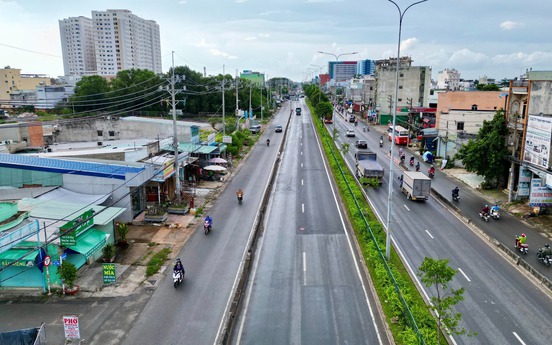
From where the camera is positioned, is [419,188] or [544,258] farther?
[419,188]

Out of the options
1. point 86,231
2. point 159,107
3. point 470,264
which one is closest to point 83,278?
point 86,231

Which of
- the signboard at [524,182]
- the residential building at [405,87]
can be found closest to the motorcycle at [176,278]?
the signboard at [524,182]

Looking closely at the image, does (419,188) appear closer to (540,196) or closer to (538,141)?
(540,196)

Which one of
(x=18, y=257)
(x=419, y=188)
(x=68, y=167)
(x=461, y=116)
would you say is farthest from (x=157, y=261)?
(x=461, y=116)

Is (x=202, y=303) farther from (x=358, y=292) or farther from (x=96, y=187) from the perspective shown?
(x=96, y=187)

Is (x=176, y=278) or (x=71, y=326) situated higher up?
(x=71, y=326)

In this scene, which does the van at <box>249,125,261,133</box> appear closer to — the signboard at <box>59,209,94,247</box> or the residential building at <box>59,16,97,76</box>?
the signboard at <box>59,209,94,247</box>

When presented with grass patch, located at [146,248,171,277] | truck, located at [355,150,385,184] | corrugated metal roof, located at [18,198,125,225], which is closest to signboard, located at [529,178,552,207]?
truck, located at [355,150,385,184]
